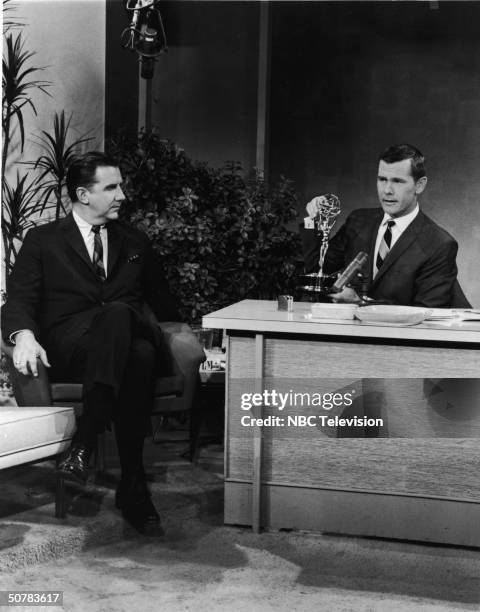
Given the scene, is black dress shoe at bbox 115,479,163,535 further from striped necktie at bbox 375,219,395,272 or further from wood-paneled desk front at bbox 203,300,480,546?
striped necktie at bbox 375,219,395,272

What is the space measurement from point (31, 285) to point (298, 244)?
1884 mm

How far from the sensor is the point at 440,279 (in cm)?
341

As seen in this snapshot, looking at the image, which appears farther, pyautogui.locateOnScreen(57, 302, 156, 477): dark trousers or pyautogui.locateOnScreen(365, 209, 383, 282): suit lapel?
pyautogui.locateOnScreen(365, 209, 383, 282): suit lapel

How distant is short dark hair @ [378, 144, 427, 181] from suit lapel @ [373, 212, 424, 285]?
0.24 m

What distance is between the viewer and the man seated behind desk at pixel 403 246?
3.43 metres

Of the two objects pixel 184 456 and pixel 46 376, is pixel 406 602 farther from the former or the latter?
pixel 184 456

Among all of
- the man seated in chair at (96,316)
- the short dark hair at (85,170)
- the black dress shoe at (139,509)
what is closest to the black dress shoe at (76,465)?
the man seated in chair at (96,316)

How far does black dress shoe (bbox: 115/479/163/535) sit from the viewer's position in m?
2.85

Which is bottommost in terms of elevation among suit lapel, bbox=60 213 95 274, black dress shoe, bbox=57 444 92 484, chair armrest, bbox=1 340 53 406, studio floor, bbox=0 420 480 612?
studio floor, bbox=0 420 480 612

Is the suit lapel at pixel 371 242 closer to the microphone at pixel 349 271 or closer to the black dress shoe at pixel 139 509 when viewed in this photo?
the microphone at pixel 349 271

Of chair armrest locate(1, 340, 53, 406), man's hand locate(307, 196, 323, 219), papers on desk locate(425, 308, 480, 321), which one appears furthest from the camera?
man's hand locate(307, 196, 323, 219)

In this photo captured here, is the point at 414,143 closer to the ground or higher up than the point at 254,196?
higher up

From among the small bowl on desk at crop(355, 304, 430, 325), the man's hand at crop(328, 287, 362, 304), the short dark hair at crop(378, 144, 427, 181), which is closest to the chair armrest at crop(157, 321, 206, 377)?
the man's hand at crop(328, 287, 362, 304)

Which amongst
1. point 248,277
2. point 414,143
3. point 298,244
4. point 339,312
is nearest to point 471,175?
point 414,143
